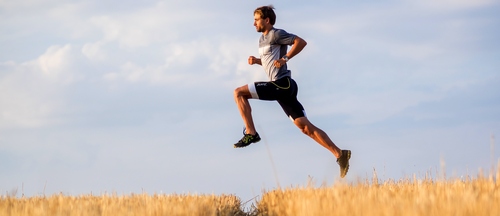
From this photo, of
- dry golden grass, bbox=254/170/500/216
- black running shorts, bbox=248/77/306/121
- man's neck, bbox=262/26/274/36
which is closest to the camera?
dry golden grass, bbox=254/170/500/216

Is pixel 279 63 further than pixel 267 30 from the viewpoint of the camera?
No

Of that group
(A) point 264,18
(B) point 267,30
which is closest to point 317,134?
(B) point 267,30

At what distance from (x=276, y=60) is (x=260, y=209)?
2180 mm

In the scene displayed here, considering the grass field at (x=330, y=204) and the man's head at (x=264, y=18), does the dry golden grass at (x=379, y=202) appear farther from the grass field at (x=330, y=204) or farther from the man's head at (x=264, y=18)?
the man's head at (x=264, y=18)

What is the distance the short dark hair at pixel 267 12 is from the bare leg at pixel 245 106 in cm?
103

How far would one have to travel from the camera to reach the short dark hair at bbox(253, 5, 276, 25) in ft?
30.6

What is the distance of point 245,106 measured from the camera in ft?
30.2

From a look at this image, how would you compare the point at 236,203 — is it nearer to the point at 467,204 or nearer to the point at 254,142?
the point at 254,142

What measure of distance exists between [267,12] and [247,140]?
1.81 m

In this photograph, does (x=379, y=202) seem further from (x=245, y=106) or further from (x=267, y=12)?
(x=267, y=12)

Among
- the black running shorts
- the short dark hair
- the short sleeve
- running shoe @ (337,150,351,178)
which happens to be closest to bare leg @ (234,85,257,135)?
the black running shorts

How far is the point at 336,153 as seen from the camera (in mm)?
9805

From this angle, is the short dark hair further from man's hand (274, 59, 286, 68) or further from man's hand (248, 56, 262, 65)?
man's hand (274, 59, 286, 68)

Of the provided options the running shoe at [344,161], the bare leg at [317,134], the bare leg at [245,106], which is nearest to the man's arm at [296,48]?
the bare leg at [245,106]
